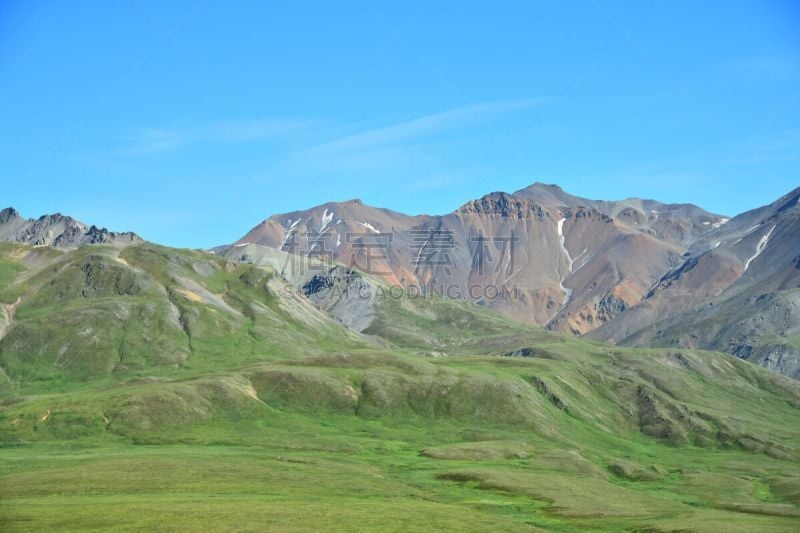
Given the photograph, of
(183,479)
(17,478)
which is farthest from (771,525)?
(17,478)

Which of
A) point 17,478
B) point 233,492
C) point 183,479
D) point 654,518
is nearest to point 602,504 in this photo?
point 654,518

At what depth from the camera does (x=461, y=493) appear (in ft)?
575

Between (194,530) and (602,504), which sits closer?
(194,530)

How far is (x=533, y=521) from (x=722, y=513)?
4472cm

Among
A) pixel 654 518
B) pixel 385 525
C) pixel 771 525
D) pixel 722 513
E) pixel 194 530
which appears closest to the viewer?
pixel 194 530

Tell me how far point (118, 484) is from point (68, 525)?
47.2m

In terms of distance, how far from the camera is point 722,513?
16588cm

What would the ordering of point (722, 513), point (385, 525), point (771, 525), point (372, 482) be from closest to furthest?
point (385, 525) → point (771, 525) → point (722, 513) → point (372, 482)

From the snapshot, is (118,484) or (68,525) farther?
(118,484)

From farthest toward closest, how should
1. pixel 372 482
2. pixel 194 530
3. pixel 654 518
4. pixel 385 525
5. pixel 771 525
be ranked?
1. pixel 372 482
2. pixel 654 518
3. pixel 771 525
4. pixel 385 525
5. pixel 194 530

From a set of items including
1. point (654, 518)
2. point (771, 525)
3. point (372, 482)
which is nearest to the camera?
point (771, 525)

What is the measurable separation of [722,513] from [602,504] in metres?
23.0

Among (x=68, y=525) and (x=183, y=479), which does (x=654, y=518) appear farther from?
(x=68, y=525)

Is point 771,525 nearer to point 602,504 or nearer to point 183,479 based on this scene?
point 602,504
